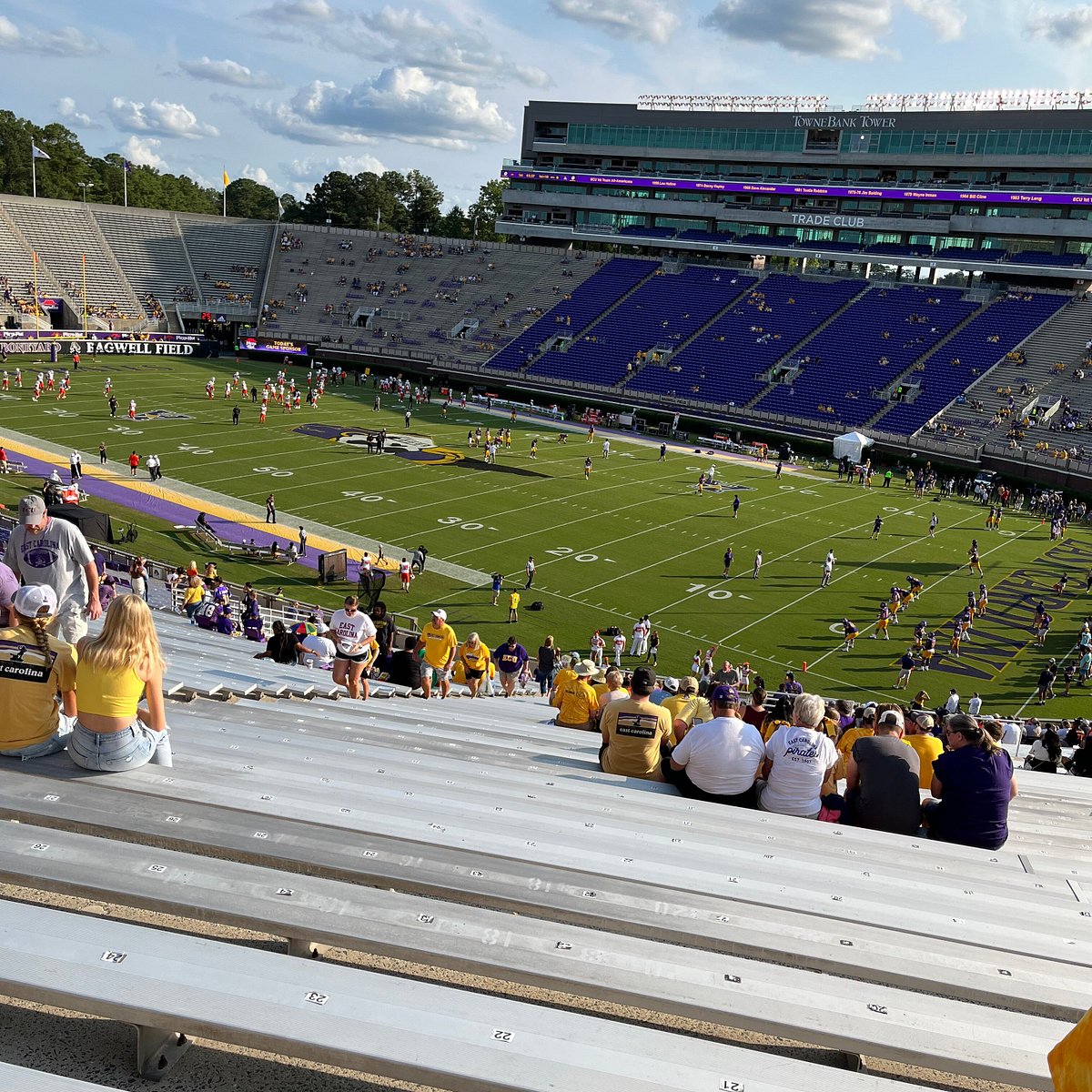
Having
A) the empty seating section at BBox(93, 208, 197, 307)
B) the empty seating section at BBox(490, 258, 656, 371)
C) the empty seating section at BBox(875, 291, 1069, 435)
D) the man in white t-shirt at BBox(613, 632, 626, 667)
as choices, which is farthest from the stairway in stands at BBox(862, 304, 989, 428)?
the empty seating section at BBox(93, 208, 197, 307)

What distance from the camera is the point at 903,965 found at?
3.86 meters

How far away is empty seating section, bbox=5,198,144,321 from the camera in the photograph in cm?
6825

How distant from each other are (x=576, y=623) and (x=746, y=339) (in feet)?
137

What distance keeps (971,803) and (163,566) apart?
21.9 m

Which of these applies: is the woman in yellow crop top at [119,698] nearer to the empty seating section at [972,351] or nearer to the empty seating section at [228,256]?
the empty seating section at [972,351]

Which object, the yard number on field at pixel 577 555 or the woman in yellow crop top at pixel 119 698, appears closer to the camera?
the woman in yellow crop top at pixel 119 698

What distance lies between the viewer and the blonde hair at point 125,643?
16.2ft

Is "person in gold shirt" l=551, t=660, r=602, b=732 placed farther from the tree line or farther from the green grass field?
the tree line

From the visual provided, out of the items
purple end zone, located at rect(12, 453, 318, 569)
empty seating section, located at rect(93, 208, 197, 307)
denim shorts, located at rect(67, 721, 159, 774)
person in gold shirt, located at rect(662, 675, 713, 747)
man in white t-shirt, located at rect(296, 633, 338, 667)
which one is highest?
empty seating section, located at rect(93, 208, 197, 307)

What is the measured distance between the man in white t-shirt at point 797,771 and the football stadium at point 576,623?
1.2 inches

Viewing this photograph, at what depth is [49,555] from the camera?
7.83 metres

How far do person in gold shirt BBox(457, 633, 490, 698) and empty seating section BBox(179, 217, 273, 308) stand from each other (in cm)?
6485

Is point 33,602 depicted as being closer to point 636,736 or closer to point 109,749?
point 109,749

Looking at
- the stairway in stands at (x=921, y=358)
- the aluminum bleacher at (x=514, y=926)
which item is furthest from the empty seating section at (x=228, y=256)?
the aluminum bleacher at (x=514, y=926)
